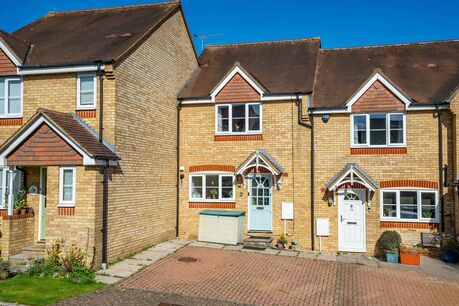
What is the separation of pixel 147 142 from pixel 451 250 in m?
11.5

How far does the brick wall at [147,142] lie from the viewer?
13406mm

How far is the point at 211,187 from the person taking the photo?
17453mm

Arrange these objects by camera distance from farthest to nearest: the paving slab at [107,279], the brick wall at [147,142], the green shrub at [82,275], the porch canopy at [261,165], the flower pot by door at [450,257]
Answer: the porch canopy at [261,165]
the flower pot by door at [450,257]
the brick wall at [147,142]
the paving slab at [107,279]
the green shrub at [82,275]

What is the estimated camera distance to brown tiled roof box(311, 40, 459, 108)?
54.6ft

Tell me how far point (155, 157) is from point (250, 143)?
4.00 meters

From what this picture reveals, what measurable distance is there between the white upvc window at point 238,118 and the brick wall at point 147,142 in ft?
6.60

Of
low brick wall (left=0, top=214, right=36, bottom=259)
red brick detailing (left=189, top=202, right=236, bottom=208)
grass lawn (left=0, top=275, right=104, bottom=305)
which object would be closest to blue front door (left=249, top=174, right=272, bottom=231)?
red brick detailing (left=189, top=202, right=236, bottom=208)

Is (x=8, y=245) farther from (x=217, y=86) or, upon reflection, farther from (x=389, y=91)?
(x=389, y=91)

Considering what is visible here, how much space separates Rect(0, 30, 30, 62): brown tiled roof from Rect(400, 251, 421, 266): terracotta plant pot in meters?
15.0

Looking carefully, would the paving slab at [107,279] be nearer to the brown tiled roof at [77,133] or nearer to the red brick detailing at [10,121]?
the brown tiled roof at [77,133]

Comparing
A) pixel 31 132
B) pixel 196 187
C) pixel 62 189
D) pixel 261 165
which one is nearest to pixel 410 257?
pixel 261 165

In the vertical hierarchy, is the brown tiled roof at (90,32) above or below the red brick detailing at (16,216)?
above

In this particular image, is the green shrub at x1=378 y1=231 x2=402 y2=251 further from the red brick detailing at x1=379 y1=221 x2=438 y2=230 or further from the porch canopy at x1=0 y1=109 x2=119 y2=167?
the porch canopy at x1=0 y1=109 x2=119 y2=167

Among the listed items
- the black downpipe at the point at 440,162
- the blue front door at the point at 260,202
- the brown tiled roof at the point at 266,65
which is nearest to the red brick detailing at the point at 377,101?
the black downpipe at the point at 440,162
